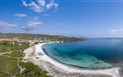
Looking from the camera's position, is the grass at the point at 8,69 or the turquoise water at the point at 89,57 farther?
the turquoise water at the point at 89,57

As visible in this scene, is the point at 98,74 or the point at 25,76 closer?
the point at 25,76

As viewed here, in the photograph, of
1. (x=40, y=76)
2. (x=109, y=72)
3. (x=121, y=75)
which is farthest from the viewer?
(x=109, y=72)

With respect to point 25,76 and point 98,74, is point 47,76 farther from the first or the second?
point 98,74

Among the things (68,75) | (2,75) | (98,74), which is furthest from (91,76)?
(2,75)

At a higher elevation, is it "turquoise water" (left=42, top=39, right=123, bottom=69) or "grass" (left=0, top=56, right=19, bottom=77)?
"grass" (left=0, top=56, right=19, bottom=77)

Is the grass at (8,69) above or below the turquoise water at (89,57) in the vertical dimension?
above

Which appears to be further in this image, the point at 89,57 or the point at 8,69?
the point at 89,57

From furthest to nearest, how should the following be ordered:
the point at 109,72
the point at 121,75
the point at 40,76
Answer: the point at 109,72 < the point at 121,75 < the point at 40,76

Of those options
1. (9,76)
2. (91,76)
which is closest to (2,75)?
(9,76)

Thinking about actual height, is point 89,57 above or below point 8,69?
below

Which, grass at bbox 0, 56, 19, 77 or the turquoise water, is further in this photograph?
the turquoise water
